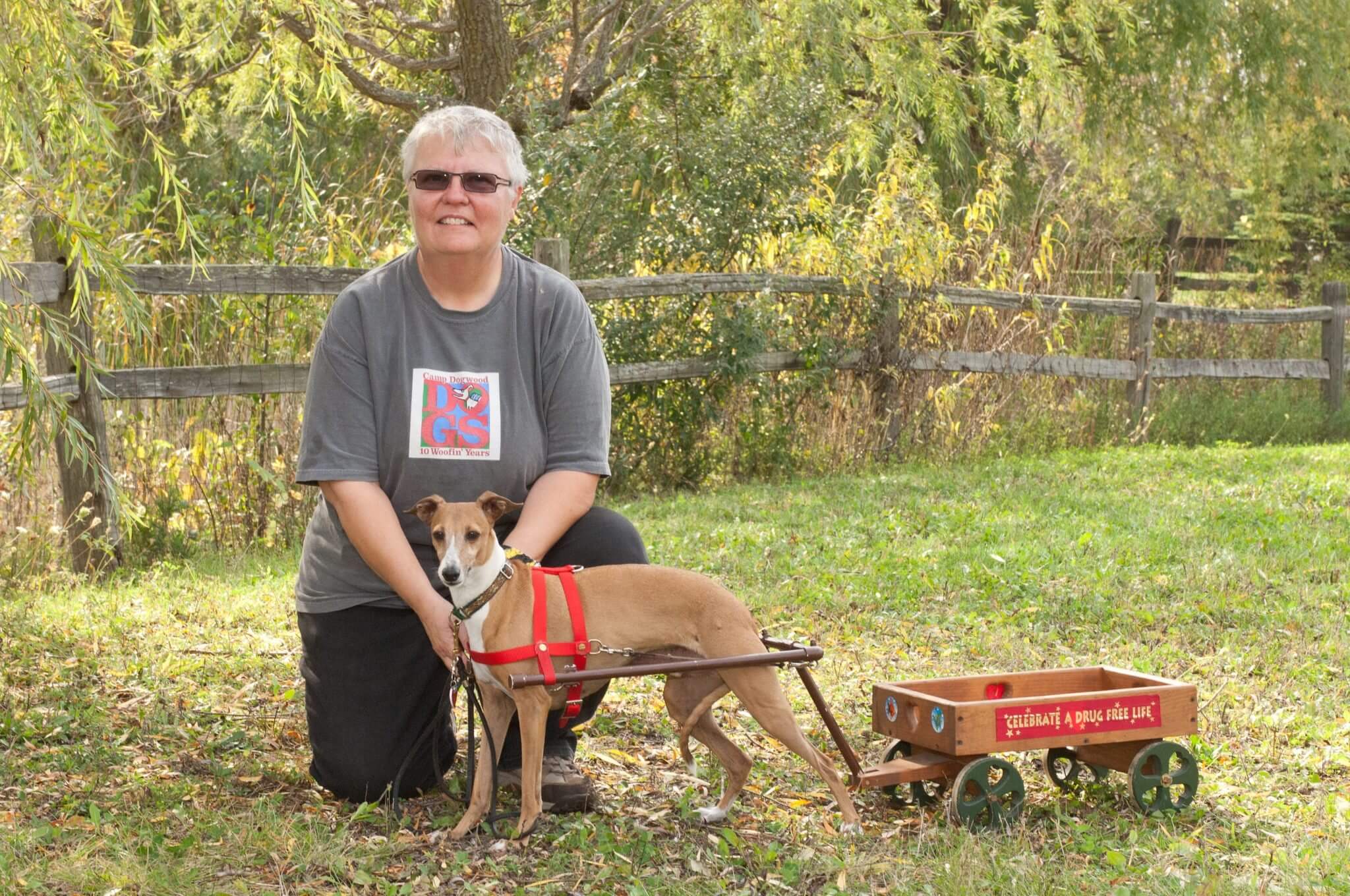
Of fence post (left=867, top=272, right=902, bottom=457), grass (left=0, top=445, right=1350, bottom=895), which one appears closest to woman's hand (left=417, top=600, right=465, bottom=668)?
grass (left=0, top=445, right=1350, bottom=895)

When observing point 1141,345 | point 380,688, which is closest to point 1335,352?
point 1141,345

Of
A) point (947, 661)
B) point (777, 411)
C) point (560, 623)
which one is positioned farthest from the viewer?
point (777, 411)

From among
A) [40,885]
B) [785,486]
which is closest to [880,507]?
[785,486]

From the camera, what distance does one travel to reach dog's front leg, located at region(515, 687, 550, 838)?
134 inches

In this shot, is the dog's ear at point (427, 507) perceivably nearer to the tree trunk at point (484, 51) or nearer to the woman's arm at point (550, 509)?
the woman's arm at point (550, 509)

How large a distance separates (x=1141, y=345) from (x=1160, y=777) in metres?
9.17

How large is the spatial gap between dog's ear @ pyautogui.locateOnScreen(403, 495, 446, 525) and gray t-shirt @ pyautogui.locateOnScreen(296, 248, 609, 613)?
244 mm

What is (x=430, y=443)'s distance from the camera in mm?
3746

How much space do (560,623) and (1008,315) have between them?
28.2ft

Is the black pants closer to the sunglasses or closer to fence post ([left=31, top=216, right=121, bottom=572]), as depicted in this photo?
the sunglasses

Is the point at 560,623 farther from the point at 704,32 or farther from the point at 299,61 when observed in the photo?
the point at 704,32

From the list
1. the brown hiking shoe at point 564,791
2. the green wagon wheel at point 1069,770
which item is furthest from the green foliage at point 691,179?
the green wagon wheel at point 1069,770

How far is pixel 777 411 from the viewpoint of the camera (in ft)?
33.1

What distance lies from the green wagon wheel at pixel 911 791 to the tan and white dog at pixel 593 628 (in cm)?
28
